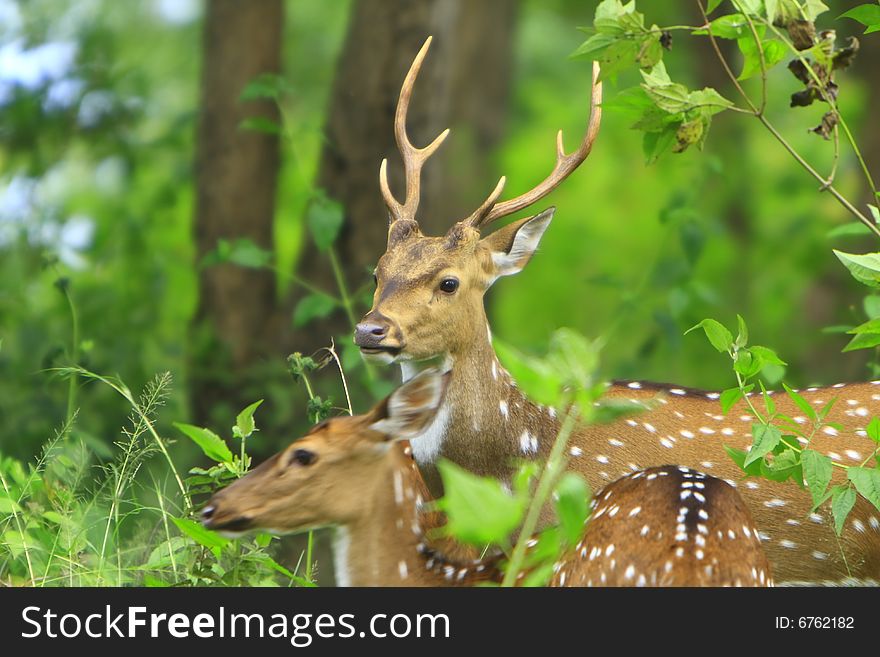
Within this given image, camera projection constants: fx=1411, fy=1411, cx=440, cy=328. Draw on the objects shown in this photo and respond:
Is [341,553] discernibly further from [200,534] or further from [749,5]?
[749,5]

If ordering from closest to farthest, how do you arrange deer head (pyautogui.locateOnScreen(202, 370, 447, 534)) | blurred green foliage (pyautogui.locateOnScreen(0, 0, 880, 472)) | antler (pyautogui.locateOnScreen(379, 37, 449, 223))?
1. deer head (pyautogui.locateOnScreen(202, 370, 447, 534))
2. antler (pyautogui.locateOnScreen(379, 37, 449, 223))
3. blurred green foliage (pyautogui.locateOnScreen(0, 0, 880, 472))

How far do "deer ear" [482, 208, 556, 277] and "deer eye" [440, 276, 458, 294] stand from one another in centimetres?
31

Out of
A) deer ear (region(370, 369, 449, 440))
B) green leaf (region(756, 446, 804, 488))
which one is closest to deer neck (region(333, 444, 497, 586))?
deer ear (region(370, 369, 449, 440))

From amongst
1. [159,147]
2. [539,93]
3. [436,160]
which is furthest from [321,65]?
[436,160]

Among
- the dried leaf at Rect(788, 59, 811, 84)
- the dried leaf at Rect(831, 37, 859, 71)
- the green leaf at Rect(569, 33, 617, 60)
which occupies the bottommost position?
the dried leaf at Rect(788, 59, 811, 84)

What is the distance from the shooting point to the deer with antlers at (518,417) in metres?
5.42

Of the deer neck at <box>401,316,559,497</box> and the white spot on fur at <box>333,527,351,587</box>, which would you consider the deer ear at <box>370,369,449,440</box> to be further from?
the deer neck at <box>401,316,559,497</box>

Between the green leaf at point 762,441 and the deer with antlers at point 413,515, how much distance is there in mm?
175

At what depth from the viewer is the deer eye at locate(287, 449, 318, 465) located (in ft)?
15.0

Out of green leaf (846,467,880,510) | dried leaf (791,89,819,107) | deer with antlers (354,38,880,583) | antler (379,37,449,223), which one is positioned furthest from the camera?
antler (379,37,449,223)

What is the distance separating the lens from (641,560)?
423cm

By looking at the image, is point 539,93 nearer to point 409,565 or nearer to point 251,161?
point 251,161
